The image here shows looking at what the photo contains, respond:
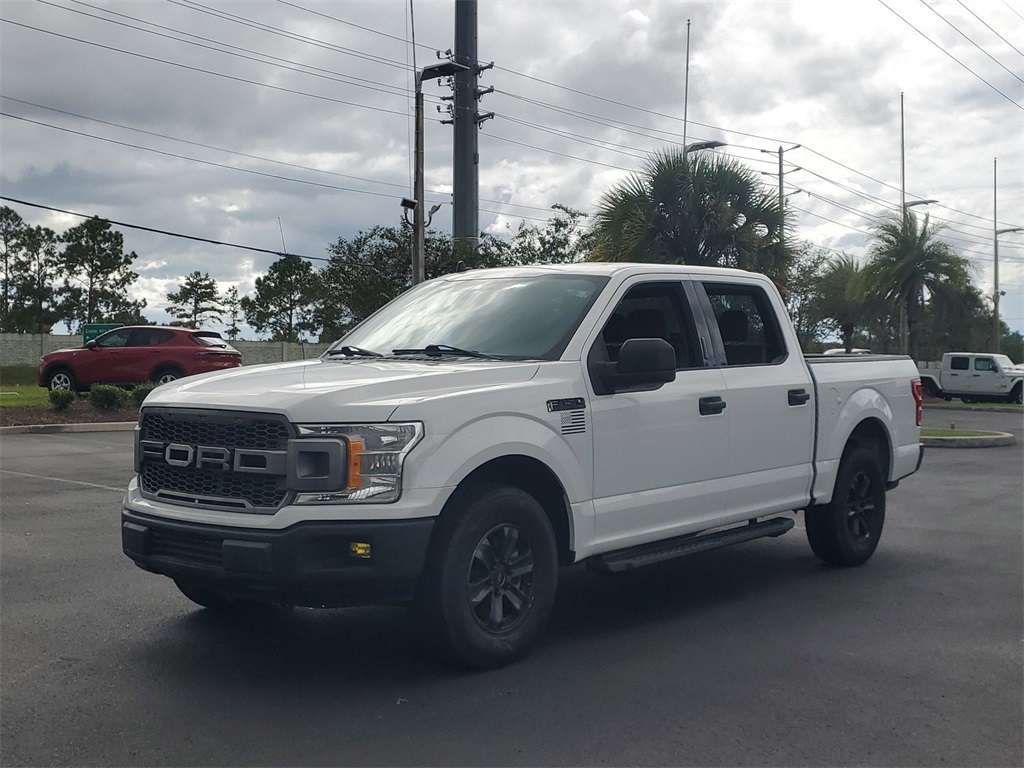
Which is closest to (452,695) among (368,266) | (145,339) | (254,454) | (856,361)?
(254,454)

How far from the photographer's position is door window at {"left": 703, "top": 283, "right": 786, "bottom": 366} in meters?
6.93

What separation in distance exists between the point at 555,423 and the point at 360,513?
120 cm

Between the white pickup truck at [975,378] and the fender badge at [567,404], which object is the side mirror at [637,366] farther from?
the white pickup truck at [975,378]

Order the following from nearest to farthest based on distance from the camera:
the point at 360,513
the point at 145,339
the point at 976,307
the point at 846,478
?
the point at 360,513 → the point at 846,478 → the point at 145,339 → the point at 976,307

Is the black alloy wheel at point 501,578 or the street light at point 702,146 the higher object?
the street light at point 702,146

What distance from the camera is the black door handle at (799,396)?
278 inches

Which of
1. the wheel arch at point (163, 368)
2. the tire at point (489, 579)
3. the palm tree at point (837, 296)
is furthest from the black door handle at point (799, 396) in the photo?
the palm tree at point (837, 296)

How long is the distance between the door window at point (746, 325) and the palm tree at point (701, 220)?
554 inches

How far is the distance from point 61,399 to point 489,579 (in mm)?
18393

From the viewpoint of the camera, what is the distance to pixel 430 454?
484 cm

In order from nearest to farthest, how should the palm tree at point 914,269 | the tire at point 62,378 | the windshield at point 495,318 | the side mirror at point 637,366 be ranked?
the side mirror at point 637,366 → the windshield at point 495,318 → the tire at point 62,378 → the palm tree at point 914,269

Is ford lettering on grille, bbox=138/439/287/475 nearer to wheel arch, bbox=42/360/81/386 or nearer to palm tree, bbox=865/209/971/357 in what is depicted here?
wheel arch, bbox=42/360/81/386

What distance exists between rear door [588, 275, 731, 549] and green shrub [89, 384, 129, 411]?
695 inches

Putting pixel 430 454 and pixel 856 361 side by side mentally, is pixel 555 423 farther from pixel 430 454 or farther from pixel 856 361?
pixel 856 361
